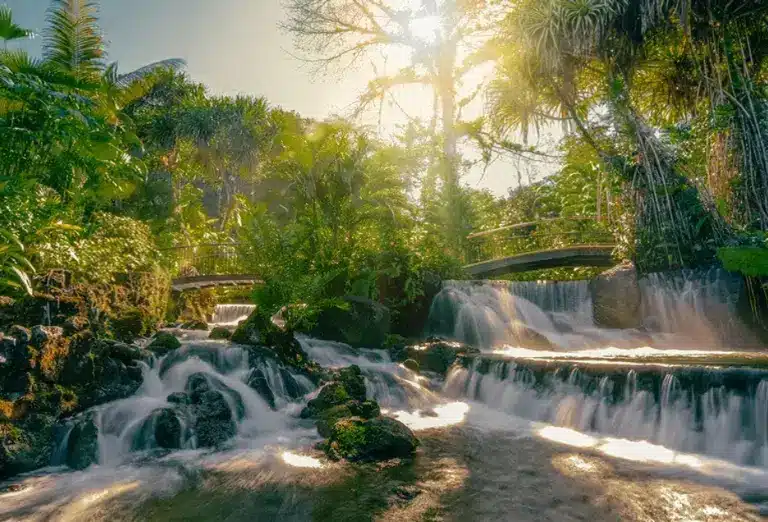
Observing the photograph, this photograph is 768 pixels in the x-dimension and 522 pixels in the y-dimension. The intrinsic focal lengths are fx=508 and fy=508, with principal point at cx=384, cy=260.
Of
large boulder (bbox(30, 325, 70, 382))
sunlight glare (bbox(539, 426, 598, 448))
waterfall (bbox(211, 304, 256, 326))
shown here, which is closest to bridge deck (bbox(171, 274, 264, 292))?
waterfall (bbox(211, 304, 256, 326))

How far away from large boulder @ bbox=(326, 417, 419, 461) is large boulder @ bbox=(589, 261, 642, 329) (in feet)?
26.6

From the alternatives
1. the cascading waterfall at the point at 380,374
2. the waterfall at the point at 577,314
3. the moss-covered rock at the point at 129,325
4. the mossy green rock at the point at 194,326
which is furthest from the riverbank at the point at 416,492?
the mossy green rock at the point at 194,326

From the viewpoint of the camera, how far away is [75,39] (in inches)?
534

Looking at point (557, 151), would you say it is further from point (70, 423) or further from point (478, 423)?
point (70, 423)

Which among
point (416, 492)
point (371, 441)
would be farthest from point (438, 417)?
point (416, 492)

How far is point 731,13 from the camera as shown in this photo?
10.9 meters

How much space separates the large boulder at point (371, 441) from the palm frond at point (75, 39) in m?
12.0

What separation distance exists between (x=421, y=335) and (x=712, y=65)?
921 cm

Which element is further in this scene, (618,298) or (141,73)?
(141,73)

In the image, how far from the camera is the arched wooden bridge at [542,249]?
585 inches

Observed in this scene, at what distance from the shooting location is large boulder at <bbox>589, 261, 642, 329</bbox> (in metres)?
12.1

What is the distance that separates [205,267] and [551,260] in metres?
11.5

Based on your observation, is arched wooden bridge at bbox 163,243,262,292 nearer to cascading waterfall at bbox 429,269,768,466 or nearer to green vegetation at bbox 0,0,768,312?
green vegetation at bbox 0,0,768,312

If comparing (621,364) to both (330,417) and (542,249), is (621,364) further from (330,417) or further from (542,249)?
(542,249)
